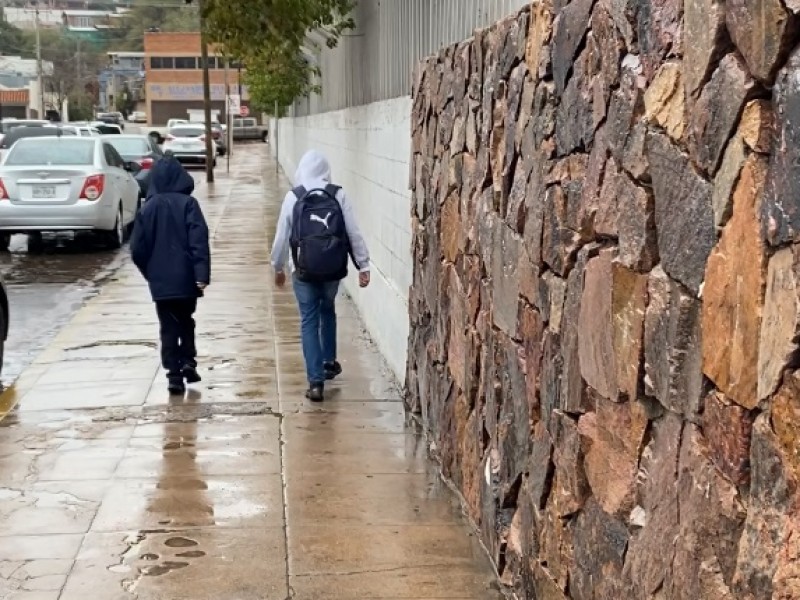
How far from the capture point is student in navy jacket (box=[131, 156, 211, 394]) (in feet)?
26.7

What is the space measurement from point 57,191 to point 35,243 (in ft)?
4.70

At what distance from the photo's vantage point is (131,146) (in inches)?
1040

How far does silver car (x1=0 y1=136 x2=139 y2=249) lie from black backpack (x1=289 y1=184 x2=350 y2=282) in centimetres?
955

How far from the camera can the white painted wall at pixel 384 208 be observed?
8328 millimetres

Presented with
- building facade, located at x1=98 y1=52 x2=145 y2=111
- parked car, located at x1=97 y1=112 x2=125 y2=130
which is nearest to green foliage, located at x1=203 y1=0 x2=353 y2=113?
parked car, located at x1=97 y1=112 x2=125 y2=130

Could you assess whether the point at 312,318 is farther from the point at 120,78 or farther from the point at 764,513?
the point at 120,78

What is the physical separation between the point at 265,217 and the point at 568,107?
18.3 metres

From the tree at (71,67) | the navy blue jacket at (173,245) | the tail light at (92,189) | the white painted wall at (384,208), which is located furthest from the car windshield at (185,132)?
the tree at (71,67)

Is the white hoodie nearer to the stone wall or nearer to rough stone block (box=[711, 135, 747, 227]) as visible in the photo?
the stone wall

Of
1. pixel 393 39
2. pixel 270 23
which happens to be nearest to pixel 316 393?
pixel 393 39

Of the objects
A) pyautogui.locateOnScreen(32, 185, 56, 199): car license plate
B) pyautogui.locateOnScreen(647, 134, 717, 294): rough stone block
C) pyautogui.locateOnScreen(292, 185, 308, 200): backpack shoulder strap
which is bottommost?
pyautogui.locateOnScreen(32, 185, 56, 199): car license plate

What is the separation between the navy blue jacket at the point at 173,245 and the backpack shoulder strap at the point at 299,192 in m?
0.69

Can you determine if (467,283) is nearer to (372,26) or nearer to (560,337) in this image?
(560,337)

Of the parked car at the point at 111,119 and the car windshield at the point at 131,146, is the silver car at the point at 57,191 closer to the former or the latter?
the car windshield at the point at 131,146
